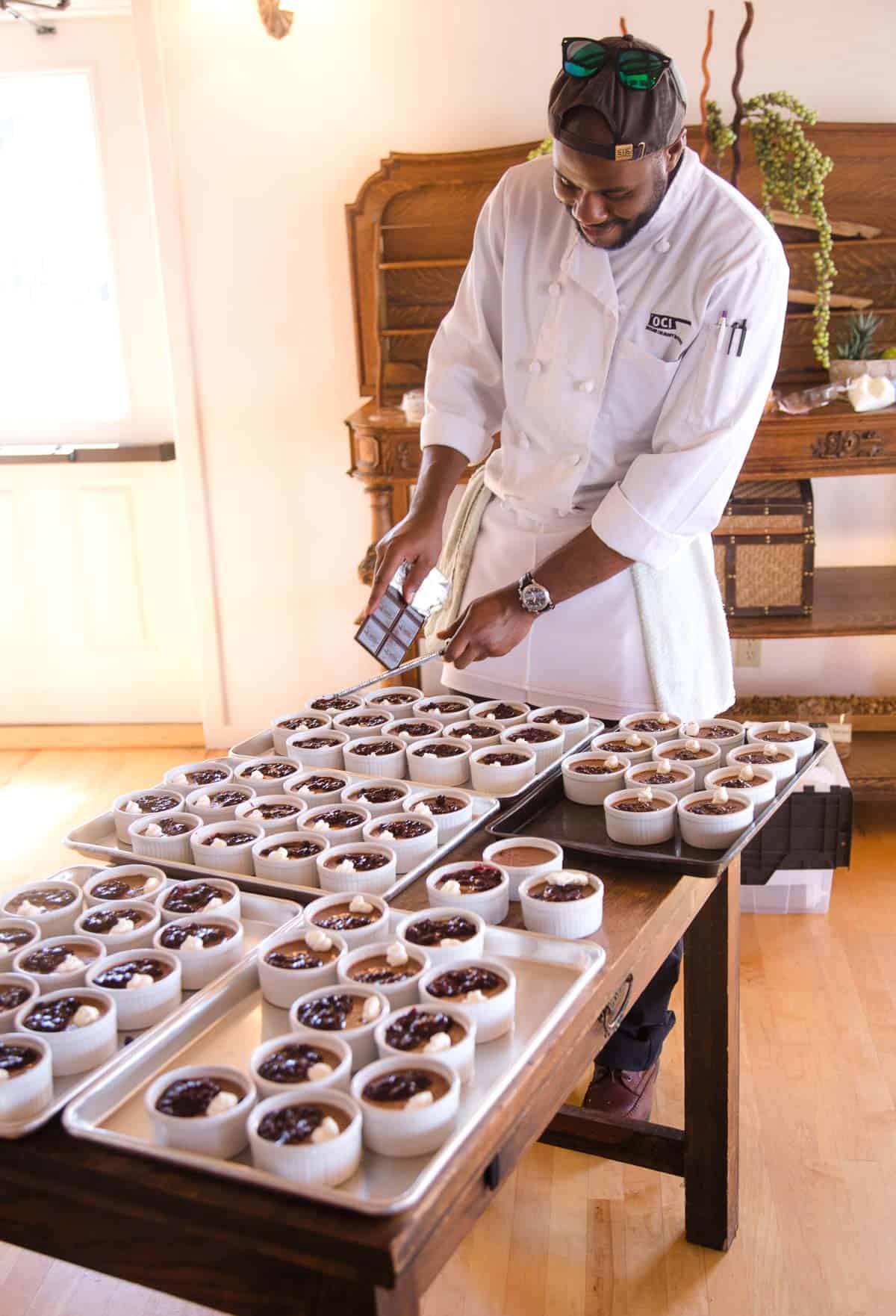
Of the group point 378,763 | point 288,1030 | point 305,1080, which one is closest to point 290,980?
point 288,1030

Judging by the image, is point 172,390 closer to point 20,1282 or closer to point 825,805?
point 825,805

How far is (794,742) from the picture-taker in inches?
70.6

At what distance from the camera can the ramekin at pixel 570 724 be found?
1.90 m

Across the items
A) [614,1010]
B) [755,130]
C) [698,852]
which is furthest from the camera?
[755,130]

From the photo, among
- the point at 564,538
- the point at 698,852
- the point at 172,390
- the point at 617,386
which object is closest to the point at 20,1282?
the point at 698,852

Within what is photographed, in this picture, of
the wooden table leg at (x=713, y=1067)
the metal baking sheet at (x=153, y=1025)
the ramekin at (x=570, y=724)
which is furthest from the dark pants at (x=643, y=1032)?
the metal baking sheet at (x=153, y=1025)

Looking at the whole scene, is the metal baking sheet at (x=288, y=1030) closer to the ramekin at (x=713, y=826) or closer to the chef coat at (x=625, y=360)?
the ramekin at (x=713, y=826)

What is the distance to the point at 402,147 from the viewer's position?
3686mm

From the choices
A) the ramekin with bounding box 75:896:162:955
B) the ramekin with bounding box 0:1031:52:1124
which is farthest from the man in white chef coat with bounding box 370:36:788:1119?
the ramekin with bounding box 0:1031:52:1124

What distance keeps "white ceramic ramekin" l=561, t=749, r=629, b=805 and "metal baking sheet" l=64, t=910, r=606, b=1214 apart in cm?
40

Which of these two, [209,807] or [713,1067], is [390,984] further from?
[713,1067]

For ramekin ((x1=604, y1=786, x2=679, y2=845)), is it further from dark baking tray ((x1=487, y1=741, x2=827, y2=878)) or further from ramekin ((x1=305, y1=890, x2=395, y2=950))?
ramekin ((x1=305, y1=890, x2=395, y2=950))

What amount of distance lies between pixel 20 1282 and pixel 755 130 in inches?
119

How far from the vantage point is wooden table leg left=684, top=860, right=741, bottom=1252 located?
177 cm
